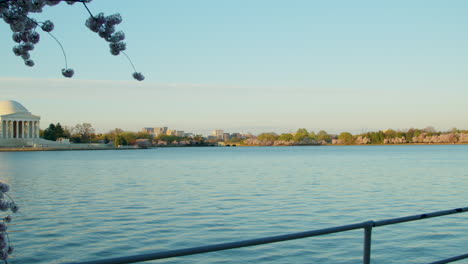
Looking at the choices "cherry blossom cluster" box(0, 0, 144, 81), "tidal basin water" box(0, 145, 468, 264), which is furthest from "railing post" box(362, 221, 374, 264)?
"tidal basin water" box(0, 145, 468, 264)

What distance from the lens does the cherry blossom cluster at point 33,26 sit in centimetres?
638

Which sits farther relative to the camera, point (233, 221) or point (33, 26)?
point (233, 221)

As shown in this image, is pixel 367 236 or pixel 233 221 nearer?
pixel 367 236

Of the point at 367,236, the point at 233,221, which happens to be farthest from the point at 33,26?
the point at 233,221

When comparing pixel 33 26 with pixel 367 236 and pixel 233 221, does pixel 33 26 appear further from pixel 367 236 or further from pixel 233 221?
pixel 233 221

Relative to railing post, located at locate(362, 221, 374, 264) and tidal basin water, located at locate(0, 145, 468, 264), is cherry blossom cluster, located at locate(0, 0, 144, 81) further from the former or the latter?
tidal basin water, located at locate(0, 145, 468, 264)

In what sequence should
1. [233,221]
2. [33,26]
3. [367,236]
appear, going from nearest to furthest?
[367,236]
[33,26]
[233,221]

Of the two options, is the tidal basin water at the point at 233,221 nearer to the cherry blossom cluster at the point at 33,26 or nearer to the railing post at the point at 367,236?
the cherry blossom cluster at the point at 33,26

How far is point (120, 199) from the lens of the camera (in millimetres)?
32500

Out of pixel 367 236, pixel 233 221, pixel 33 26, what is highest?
pixel 33 26

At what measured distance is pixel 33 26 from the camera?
24.0 feet

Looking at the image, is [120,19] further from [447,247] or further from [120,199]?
[120,199]

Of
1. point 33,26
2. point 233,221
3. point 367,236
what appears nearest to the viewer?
point 367,236

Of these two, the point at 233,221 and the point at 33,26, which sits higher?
the point at 33,26
